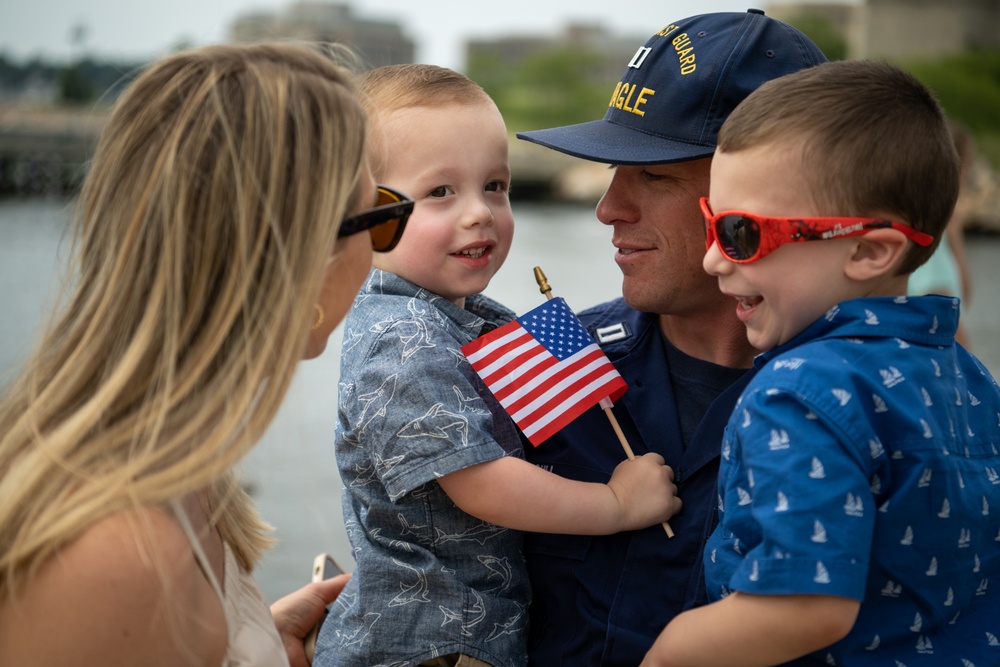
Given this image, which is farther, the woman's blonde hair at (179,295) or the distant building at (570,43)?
the distant building at (570,43)

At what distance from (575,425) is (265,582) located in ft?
10.1

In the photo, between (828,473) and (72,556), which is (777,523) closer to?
(828,473)

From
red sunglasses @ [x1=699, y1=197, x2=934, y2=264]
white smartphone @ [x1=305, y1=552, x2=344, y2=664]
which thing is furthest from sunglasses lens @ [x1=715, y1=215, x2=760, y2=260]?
white smartphone @ [x1=305, y1=552, x2=344, y2=664]

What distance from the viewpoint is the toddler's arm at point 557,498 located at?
1.99 metres

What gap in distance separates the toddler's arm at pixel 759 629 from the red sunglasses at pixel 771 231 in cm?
53

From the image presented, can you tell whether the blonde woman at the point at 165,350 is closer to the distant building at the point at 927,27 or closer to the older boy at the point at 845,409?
the older boy at the point at 845,409

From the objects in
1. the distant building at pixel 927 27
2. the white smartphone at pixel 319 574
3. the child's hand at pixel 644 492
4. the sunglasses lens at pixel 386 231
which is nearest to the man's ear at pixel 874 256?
the child's hand at pixel 644 492

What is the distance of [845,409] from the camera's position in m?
1.50

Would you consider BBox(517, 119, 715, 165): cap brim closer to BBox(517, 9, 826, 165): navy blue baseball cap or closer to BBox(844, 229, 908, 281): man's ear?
BBox(517, 9, 826, 165): navy blue baseball cap

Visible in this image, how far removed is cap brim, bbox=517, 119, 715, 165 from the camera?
2252 mm

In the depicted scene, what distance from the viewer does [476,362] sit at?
215 centimetres

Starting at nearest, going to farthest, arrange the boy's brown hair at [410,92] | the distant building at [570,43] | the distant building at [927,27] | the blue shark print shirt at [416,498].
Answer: the blue shark print shirt at [416,498] < the boy's brown hair at [410,92] < the distant building at [927,27] < the distant building at [570,43]

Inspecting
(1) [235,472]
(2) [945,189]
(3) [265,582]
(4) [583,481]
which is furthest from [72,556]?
(3) [265,582]

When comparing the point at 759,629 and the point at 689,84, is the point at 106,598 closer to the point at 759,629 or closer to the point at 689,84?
the point at 759,629
